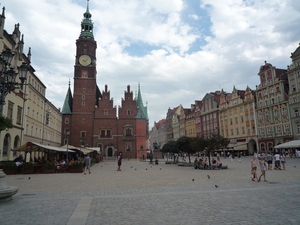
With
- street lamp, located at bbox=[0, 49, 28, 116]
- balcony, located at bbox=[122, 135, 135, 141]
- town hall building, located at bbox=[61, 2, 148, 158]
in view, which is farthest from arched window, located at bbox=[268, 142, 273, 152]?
street lamp, located at bbox=[0, 49, 28, 116]

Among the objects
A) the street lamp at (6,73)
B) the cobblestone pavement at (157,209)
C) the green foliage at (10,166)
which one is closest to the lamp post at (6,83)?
the street lamp at (6,73)

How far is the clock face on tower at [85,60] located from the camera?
6250 cm

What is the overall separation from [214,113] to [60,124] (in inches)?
1640

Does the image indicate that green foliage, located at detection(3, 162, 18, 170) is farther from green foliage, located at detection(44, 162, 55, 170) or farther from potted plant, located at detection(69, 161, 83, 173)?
potted plant, located at detection(69, 161, 83, 173)

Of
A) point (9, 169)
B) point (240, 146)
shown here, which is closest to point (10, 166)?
point (9, 169)

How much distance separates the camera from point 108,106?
63500 millimetres

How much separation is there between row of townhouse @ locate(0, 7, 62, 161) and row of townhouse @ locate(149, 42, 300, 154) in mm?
31876

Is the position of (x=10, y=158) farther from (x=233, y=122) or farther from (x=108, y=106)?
(x=233, y=122)

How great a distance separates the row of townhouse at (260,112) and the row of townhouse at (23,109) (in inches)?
1255

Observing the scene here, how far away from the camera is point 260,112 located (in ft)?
176

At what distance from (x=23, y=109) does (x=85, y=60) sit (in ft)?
112

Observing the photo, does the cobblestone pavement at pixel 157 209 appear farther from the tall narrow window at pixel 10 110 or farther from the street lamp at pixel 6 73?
the tall narrow window at pixel 10 110

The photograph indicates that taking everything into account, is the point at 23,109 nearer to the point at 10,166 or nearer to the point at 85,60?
the point at 10,166

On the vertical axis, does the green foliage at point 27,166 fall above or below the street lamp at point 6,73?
below
